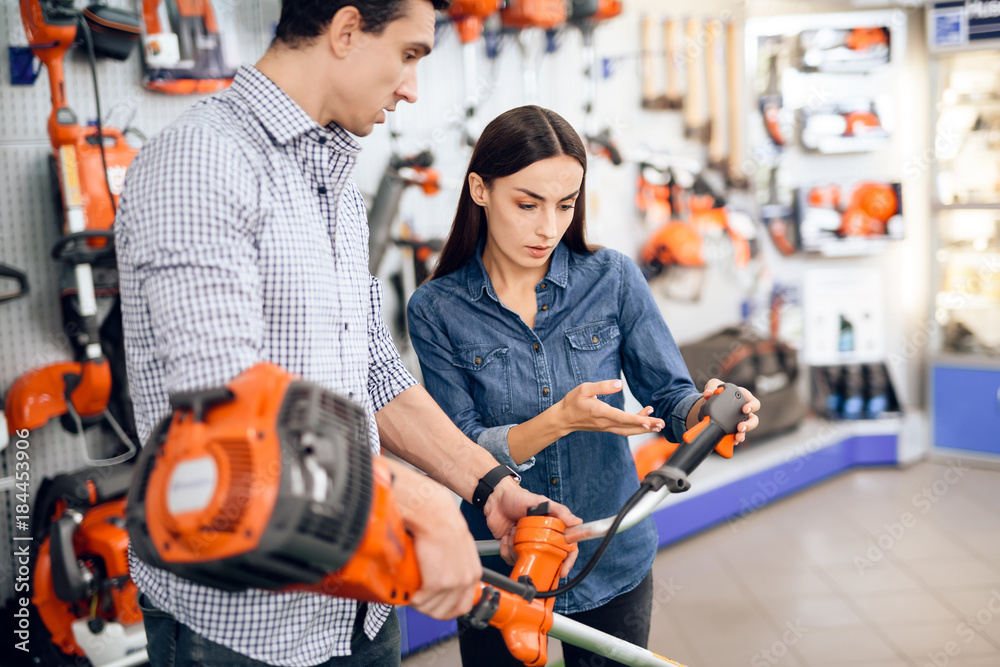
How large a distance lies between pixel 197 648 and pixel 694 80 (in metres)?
4.38

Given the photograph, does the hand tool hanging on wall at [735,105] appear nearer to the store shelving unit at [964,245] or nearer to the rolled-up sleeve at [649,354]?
the store shelving unit at [964,245]

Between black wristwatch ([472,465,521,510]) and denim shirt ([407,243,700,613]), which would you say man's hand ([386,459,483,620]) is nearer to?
black wristwatch ([472,465,521,510])

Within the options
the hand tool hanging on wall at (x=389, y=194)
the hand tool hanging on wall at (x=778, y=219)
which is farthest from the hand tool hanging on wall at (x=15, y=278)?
the hand tool hanging on wall at (x=778, y=219)

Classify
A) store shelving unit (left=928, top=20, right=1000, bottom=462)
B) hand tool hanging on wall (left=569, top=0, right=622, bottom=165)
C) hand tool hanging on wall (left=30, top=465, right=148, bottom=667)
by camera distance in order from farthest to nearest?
store shelving unit (left=928, top=20, right=1000, bottom=462)
hand tool hanging on wall (left=569, top=0, right=622, bottom=165)
hand tool hanging on wall (left=30, top=465, right=148, bottom=667)

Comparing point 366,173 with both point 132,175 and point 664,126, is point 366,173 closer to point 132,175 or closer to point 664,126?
point 664,126

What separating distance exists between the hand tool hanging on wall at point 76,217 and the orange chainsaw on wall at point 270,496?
5.86 feet

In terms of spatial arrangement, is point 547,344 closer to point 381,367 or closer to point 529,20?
point 381,367

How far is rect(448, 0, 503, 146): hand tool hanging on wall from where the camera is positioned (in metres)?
3.37

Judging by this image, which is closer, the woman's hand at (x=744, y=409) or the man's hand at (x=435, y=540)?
the man's hand at (x=435, y=540)

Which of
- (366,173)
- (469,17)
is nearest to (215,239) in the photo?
(366,173)

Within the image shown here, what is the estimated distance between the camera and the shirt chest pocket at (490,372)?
1.63 metres

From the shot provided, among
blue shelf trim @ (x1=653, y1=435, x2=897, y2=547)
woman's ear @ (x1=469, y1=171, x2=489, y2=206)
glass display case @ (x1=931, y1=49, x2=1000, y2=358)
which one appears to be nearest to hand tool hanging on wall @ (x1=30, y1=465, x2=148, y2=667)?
woman's ear @ (x1=469, y1=171, x2=489, y2=206)

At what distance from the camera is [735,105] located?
480 centimetres

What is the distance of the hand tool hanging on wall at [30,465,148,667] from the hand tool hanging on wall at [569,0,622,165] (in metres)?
2.54
